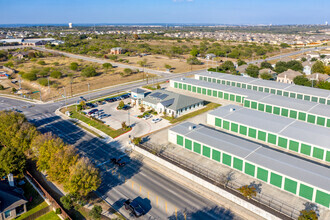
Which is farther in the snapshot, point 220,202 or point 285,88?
point 285,88

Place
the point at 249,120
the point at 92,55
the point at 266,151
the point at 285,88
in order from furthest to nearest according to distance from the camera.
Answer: the point at 92,55
the point at 285,88
the point at 249,120
the point at 266,151

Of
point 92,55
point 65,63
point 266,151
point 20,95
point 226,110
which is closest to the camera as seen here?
point 266,151

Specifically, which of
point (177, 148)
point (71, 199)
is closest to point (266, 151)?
point (177, 148)

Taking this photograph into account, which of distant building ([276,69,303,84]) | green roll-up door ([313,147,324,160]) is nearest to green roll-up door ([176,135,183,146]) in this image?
green roll-up door ([313,147,324,160])

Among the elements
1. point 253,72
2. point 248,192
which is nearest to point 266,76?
point 253,72

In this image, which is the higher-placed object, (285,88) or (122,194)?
(285,88)

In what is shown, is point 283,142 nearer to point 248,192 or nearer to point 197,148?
point 197,148

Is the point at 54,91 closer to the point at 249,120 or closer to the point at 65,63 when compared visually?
the point at 65,63
